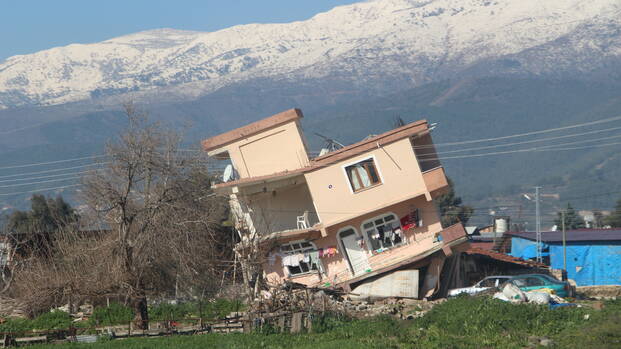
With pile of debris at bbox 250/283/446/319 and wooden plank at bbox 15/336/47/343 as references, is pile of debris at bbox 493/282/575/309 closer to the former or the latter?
pile of debris at bbox 250/283/446/319

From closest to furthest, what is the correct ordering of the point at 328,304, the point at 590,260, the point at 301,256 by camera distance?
the point at 328,304 → the point at 301,256 → the point at 590,260

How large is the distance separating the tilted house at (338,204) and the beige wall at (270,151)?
47mm

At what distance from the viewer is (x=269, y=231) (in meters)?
47.2

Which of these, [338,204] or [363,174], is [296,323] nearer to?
[338,204]

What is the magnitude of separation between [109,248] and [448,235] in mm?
14376

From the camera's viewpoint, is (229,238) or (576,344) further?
(229,238)

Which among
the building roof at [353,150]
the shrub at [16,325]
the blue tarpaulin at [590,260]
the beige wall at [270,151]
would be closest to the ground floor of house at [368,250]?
the building roof at [353,150]

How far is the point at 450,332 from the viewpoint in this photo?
29000mm

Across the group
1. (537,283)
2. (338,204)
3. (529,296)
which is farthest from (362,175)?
(529,296)

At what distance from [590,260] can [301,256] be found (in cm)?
1789

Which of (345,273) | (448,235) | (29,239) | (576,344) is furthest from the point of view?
(29,239)

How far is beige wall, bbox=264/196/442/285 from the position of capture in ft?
147

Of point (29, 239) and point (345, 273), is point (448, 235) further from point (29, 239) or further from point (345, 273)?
point (29, 239)

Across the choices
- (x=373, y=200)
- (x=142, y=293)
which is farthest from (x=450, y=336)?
(x=373, y=200)
